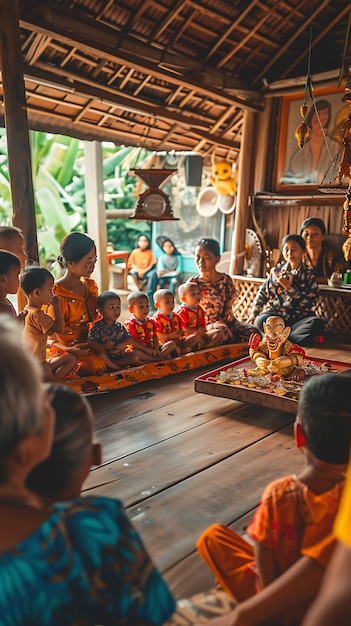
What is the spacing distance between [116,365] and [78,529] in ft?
10.8

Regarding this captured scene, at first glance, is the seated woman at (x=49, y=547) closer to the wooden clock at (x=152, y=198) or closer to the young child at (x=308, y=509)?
the young child at (x=308, y=509)

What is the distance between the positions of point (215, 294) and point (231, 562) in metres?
4.00

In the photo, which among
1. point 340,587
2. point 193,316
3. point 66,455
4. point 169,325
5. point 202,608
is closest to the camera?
point 340,587

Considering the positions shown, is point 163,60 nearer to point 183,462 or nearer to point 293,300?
point 293,300

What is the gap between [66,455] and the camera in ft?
4.17

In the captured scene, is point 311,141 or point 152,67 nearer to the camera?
point 152,67

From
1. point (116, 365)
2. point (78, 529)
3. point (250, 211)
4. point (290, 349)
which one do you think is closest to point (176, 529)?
point (78, 529)

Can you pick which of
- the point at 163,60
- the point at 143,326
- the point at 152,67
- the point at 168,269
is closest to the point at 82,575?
the point at 143,326

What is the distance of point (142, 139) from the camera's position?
7156 mm

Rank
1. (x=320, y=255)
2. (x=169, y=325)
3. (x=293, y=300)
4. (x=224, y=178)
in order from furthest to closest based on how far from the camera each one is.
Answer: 1. (x=224, y=178)
2. (x=320, y=255)
3. (x=293, y=300)
4. (x=169, y=325)

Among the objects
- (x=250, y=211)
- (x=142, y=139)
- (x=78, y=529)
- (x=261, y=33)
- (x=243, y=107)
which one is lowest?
A: (x=78, y=529)

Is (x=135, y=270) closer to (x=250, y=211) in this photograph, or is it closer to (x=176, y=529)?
(x=250, y=211)

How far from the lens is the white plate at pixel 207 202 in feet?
36.3

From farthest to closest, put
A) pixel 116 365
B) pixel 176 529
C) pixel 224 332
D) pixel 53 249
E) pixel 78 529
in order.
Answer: pixel 53 249
pixel 224 332
pixel 116 365
pixel 176 529
pixel 78 529
